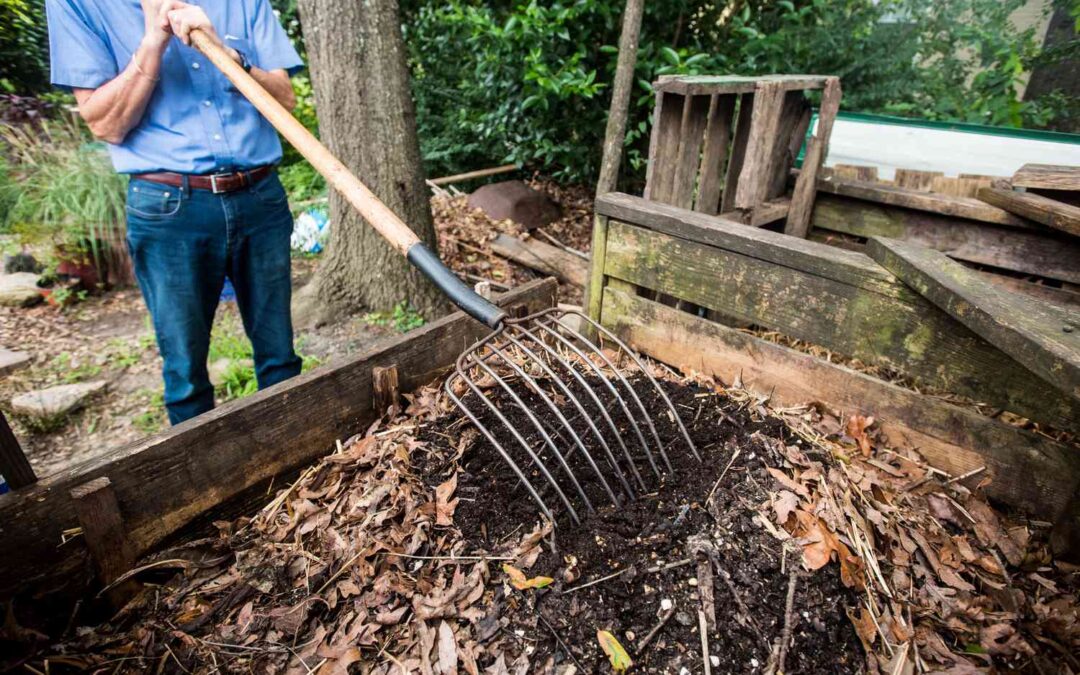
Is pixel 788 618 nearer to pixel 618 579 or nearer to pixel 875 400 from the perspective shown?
pixel 618 579

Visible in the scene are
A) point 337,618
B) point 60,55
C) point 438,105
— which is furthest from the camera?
point 438,105

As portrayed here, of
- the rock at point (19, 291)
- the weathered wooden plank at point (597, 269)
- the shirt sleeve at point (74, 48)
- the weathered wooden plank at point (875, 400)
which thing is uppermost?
the shirt sleeve at point (74, 48)

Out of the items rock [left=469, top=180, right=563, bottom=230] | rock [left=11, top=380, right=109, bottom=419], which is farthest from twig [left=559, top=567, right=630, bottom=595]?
rock [left=469, top=180, right=563, bottom=230]

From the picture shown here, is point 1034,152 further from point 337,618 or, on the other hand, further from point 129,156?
point 129,156

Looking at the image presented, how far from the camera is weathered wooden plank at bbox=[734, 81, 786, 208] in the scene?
2.96 meters

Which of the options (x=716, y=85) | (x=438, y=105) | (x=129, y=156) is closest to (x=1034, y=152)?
(x=716, y=85)

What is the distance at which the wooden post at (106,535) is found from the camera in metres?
1.59

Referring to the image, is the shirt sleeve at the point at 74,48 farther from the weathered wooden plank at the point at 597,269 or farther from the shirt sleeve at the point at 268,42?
the weathered wooden plank at the point at 597,269

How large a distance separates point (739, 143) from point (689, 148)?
20.8 inches

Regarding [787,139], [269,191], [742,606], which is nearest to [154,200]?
[269,191]

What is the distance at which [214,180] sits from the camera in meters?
2.41

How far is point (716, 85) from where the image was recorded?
9.36 ft

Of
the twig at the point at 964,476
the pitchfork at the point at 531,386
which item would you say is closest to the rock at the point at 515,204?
the pitchfork at the point at 531,386

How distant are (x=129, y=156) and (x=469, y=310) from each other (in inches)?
62.2
